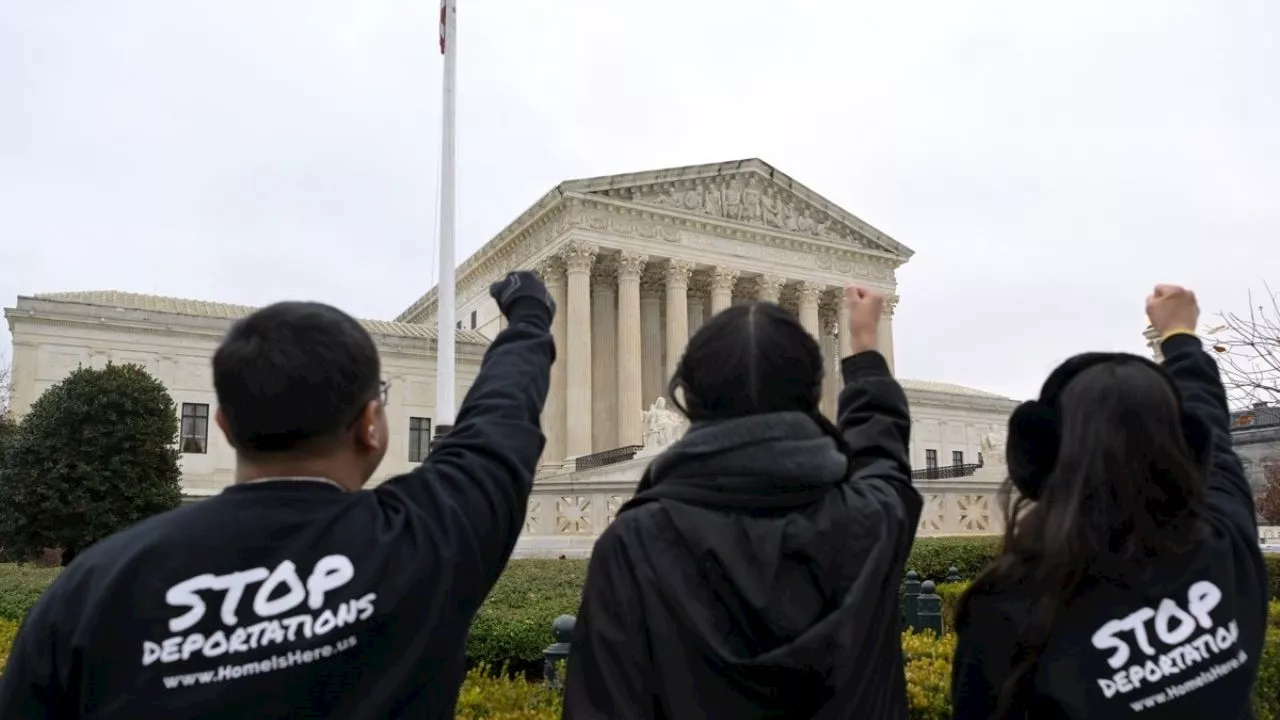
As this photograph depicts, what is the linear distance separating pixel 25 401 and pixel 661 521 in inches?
1503

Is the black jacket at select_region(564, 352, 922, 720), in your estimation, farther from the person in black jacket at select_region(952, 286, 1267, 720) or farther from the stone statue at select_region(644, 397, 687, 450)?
the stone statue at select_region(644, 397, 687, 450)

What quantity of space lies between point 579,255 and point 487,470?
36.3 metres

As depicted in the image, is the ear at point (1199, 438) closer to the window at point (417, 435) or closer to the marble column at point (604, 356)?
the window at point (417, 435)

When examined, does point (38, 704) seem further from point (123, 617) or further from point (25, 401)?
point (25, 401)

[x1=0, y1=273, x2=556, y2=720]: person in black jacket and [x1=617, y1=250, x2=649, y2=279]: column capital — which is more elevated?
[x1=617, y1=250, x2=649, y2=279]: column capital

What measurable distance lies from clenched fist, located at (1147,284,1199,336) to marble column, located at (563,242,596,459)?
35268mm

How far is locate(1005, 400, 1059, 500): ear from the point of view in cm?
262

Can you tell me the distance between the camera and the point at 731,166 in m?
43.0

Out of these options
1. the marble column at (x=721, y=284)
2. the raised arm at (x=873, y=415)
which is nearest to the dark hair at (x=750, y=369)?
the raised arm at (x=873, y=415)

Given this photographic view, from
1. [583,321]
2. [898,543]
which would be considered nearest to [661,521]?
[898,543]

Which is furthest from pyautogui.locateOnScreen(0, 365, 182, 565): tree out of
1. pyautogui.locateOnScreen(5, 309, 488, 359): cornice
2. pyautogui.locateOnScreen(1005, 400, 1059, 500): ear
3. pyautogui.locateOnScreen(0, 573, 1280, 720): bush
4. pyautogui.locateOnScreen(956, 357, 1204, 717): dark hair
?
pyautogui.locateOnScreen(956, 357, 1204, 717): dark hair

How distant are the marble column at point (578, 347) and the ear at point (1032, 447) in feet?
117

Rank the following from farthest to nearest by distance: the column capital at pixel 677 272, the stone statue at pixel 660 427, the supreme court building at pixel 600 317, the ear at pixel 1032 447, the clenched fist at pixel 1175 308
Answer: the column capital at pixel 677 272 → the supreme court building at pixel 600 317 → the stone statue at pixel 660 427 → the clenched fist at pixel 1175 308 → the ear at pixel 1032 447

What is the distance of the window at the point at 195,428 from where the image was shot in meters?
35.3
